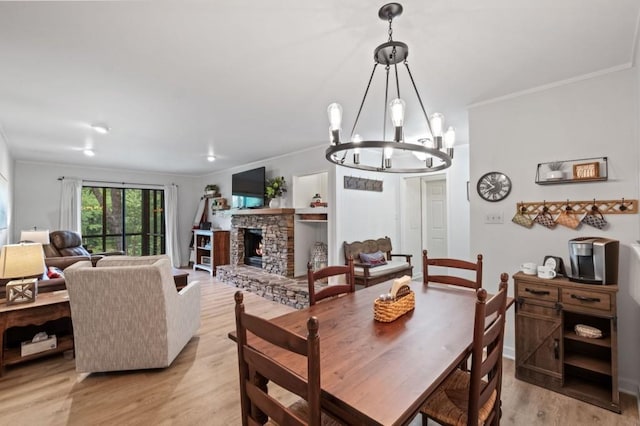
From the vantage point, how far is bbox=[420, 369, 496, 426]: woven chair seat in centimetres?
133

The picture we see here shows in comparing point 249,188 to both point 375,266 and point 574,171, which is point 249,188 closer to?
point 375,266

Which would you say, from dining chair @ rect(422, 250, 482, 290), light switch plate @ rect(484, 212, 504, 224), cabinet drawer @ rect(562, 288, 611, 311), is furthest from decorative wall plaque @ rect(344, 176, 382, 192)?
cabinet drawer @ rect(562, 288, 611, 311)

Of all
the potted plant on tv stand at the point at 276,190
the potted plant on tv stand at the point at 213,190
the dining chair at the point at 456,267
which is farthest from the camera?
the potted plant on tv stand at the point at 213,190

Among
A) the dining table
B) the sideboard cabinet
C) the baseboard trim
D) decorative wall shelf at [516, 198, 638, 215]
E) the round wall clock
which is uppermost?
the round wall clock

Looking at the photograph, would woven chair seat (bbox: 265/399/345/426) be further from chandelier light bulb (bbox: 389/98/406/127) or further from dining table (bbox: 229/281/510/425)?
chandelier light bulb (bbox: 389/98/406/127)

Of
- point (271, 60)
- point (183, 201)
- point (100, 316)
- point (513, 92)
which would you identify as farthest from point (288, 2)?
point (183, 201)

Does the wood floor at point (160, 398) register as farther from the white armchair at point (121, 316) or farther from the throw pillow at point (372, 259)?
the throw pillow at point (372, 259)

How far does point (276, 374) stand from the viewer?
102 cm

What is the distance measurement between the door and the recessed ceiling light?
5.08 m

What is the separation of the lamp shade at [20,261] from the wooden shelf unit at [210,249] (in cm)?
418

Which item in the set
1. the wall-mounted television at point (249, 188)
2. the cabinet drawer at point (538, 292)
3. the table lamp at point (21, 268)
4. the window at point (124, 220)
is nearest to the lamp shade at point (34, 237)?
the window at point (124, 220)

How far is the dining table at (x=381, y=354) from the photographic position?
3.10 feet

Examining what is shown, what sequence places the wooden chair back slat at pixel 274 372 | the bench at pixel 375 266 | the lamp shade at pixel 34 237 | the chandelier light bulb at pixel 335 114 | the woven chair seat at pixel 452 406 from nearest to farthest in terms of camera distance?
the wooden chair back slat at pixel 274 372 < the woven chair seat at pixel 452 406 < the chandelier light bulb at pixel 335 114 < the bench at pixel 375 266 < the lamp shade at pixel 34 237

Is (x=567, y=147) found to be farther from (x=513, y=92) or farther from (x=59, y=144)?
(x=59, y=144)
